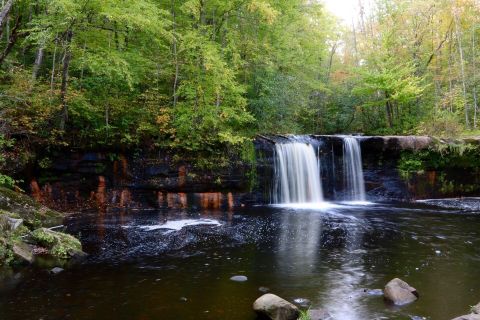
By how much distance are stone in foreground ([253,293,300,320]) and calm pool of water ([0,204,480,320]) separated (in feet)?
1.10

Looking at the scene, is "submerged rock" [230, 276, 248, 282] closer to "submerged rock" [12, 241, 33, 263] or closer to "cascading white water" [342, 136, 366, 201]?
"submerged rock" [12, 241, 33, 263]

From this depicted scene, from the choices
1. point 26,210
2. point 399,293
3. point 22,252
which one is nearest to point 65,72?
point 26,210

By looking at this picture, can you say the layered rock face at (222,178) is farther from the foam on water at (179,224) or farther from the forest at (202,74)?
the foam on water at (179,224)

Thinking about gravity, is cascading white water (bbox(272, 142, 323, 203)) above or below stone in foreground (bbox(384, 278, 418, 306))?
above

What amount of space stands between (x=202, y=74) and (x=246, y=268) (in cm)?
989

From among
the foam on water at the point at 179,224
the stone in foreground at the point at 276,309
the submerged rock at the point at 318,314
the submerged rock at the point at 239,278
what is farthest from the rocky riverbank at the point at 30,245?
the submerged rock at the point at 318,314

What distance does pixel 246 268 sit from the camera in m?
7.20

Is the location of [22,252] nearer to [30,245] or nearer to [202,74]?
[30,245]

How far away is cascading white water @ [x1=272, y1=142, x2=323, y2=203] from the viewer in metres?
16.0

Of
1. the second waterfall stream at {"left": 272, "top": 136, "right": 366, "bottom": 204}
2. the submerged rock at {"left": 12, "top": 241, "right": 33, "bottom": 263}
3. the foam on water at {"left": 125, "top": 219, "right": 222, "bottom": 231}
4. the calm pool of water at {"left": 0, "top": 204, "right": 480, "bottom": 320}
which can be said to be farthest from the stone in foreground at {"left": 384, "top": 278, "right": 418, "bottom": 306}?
the second waterfall stream at {"left": 272, "top": 136, "right": 366, "bottom": 204}

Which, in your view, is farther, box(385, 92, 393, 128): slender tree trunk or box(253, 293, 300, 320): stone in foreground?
box(385, 92, 393, 128): slender tree trunk

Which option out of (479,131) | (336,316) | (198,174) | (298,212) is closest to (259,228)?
(298,212)

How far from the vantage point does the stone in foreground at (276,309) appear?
474 cm

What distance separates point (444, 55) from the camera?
23984 millimetres
